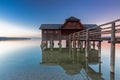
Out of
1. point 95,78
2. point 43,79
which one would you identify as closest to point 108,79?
point 95,78

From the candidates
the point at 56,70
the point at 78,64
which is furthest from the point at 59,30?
the point at 56,70

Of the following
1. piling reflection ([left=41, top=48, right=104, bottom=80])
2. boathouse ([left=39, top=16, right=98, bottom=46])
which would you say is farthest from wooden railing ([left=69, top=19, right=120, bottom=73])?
boathouse ([left=39, top=16, right=98, bottom=46])

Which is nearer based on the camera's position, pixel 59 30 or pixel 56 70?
pixel 56 70

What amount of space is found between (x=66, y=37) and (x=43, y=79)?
87.7 feet

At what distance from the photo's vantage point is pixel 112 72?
917 centimetres

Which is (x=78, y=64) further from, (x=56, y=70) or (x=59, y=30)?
(x=59, y=30)

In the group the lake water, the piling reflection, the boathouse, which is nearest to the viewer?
the lake water

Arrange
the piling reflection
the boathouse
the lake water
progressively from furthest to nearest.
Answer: the boathouse → the piling reflection → the lake water

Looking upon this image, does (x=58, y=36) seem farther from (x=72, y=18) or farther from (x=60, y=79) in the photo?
(x=60, y=79)

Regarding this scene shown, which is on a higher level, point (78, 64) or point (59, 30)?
point (59, 30)

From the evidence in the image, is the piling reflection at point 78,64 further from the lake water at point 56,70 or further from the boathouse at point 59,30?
the boathouse at point 59,30

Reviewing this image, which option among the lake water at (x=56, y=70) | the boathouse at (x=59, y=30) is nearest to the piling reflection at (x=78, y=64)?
the lake water at (x=56, y=70)

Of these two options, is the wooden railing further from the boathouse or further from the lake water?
the boathouse

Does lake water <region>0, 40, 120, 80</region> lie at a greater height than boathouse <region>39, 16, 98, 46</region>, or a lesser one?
lesser
